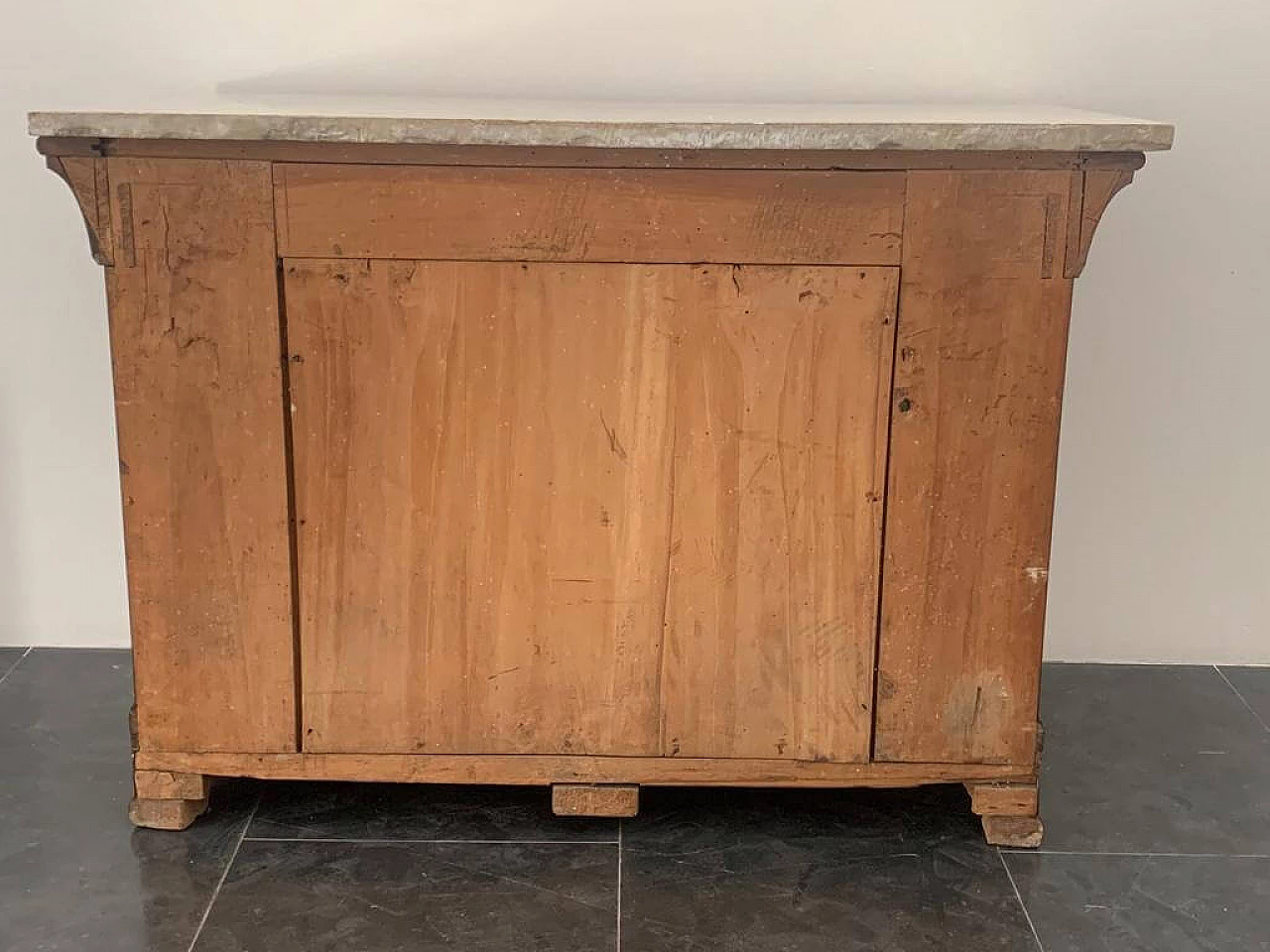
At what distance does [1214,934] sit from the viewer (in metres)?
1.81

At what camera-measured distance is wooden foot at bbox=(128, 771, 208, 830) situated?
1.98 metres

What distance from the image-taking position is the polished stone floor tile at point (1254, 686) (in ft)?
7.97

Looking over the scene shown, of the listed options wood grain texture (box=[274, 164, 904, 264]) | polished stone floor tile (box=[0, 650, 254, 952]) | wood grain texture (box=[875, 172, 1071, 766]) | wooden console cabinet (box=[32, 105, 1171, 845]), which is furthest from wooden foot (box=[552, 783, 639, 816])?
wood grain texture (box=[274, 164, 904, 264])

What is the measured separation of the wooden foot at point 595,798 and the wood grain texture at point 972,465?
343mm

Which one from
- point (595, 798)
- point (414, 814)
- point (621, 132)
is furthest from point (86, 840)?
point (621, 132)

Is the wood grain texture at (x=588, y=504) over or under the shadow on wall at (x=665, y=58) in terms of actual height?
under

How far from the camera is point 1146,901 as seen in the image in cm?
188

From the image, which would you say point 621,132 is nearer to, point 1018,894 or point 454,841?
point 454,841

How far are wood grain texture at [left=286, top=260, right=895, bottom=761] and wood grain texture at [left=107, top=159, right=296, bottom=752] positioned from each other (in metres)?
0.04

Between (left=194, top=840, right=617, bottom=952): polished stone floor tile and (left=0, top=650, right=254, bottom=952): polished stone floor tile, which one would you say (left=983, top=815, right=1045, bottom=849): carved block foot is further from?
(left=0, top=650, right=254, bottom=952): polished stone floor tile

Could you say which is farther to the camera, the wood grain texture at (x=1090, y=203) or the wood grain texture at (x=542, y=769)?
the wood grain texture at (x=542, y=769)

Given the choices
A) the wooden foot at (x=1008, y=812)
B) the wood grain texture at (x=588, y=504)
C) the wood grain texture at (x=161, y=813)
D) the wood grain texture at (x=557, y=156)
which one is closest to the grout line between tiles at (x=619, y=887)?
the wood grain texture at (x=588, y=504)

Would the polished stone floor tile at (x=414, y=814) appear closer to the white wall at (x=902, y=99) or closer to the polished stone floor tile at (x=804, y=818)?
the polished stone floor tile at (x=804, y=818)

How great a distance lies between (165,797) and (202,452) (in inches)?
19.2
